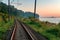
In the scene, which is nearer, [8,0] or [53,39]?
[53,39]

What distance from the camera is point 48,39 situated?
15.4m

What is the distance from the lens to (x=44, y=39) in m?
15.4

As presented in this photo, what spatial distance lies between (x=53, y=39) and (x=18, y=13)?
141 meters

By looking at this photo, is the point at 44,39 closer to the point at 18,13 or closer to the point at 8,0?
the point at 8,0

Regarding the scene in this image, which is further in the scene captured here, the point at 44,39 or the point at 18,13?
the point at 18,13

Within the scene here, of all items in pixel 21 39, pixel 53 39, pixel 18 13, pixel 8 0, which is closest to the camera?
pixel 53 39

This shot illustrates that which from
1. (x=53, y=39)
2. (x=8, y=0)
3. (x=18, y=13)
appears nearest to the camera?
(x=53, y=39)

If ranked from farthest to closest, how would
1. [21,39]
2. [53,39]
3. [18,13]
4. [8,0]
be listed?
[18,13]
[8,0]
[21,39]
[53,39]

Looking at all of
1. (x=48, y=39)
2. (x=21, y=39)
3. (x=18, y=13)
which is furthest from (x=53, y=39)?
(x=18, y=13)

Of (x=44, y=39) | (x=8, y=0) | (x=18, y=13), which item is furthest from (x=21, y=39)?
(x=18, y=13)

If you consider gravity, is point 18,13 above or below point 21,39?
below

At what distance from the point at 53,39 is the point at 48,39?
462mm

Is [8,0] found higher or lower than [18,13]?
higher

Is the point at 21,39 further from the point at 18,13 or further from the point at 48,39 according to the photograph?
the point at 18,13
